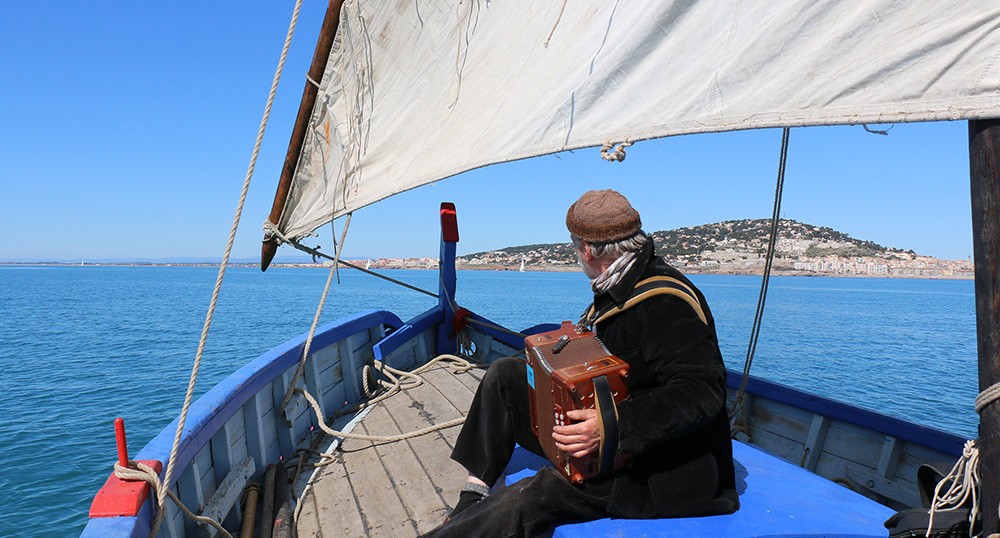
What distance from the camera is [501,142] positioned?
2.59 metres

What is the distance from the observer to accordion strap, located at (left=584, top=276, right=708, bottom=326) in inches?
77.8

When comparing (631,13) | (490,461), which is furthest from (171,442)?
(631,13)

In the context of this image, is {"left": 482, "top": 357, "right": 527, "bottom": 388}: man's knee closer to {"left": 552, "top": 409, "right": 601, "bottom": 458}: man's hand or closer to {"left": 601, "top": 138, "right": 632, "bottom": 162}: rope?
{"left": 552, "top": 409, "right": 601, "bottom": 458}: man's hand

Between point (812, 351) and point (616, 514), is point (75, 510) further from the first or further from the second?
point (812, 351)

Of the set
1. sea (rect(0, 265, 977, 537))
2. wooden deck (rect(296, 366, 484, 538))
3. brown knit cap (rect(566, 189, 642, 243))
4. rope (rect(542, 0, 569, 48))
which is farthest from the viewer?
sea (rect(0, 265, 977, 537))

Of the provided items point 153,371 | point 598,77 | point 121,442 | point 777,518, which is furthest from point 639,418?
point 153,371

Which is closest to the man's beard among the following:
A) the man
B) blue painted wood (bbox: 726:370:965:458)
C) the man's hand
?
the man

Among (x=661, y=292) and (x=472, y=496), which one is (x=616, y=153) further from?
(x=472, y=496)

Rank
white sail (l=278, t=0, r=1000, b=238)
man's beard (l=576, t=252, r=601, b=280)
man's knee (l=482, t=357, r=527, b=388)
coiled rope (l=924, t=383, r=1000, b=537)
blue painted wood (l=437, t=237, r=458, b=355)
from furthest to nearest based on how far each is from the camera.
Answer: blue painted wood (l=437, t=237, r=458, b=355) → man's knee (l=482, t=357, r=527, b=388) → man's beard (l=576, t=252, r=601, b=280) → coiled rope (l=924, t=383, r=1000, b=537) → white sail (l=278, t=0, r=1000, b=238)

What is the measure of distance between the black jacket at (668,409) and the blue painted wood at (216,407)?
5.38ft

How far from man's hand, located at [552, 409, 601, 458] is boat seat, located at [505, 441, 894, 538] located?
1.04ft

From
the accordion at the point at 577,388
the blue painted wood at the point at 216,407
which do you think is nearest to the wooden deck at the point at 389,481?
the blue painted wood at the point at 216,407

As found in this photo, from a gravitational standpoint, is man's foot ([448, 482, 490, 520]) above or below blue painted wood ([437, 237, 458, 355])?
below

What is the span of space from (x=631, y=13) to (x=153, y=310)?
149ft
